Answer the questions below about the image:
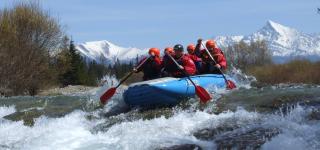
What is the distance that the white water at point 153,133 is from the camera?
832cm

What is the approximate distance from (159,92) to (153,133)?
2751 mm

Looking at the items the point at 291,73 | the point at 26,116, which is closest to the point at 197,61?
the point at 26,116

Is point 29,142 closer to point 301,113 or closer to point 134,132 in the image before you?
point 134,132

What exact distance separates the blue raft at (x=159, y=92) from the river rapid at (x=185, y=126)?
236 mm

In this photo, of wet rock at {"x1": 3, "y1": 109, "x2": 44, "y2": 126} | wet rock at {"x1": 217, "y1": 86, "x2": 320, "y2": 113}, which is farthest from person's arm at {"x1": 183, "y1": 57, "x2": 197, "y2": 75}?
wet rock at {"x1": 3, "y1": 109, "x2": 44, "y2": 126}

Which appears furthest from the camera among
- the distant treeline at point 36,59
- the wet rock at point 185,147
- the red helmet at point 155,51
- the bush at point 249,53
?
the bush at point 249,53

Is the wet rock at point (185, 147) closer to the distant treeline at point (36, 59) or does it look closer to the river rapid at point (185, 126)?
the river rapid at point (185, 126)

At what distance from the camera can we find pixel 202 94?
1270 cm

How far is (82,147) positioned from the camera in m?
9.50

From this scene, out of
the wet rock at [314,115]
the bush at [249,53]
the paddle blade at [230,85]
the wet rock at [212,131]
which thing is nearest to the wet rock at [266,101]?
the paddle blade at [230,85]

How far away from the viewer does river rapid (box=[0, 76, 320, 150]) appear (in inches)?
342

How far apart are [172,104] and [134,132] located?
3.00 meters

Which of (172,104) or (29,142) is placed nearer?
(29,142)

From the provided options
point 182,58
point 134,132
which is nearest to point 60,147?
point 134,132
